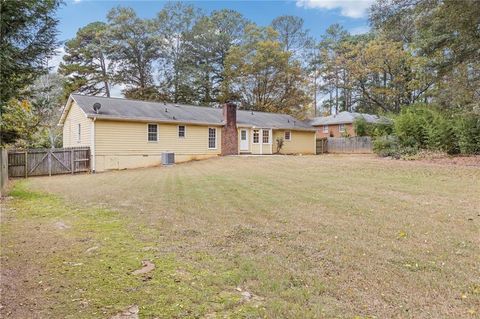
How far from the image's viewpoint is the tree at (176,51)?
3719cm

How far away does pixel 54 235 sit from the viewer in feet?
18.5

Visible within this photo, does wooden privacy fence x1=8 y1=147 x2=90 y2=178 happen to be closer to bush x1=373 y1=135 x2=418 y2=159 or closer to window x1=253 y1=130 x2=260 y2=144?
window x1=253 y1=130 x2=260 y2=144

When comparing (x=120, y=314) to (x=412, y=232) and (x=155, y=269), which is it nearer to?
(x=155, y=269)

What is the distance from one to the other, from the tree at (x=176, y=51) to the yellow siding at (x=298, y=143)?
47.1 ft

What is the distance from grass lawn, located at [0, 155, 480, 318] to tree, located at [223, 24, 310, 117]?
2812 cm

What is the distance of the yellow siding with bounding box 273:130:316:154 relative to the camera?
27.8m

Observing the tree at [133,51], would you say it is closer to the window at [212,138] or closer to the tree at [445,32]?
the window at [212,138]

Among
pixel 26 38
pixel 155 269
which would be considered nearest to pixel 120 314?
pixel 155 269

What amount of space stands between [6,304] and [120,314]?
3.85 feet

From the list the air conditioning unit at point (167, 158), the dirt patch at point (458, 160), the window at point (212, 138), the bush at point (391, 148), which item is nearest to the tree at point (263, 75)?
the window at point (212, 138)

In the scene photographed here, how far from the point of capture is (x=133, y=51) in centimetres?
3612

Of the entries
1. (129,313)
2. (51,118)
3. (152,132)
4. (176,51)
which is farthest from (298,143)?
(129,313)

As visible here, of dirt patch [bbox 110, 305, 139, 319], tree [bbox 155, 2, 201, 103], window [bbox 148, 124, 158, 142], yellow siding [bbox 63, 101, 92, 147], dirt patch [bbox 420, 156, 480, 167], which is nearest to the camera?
dirt patch [bbox 110, 305, 139, 319]

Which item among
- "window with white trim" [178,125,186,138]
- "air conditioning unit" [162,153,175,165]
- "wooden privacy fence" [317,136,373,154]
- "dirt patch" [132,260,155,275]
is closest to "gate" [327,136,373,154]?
"wooden privacy fence" [317,136,373,154]
